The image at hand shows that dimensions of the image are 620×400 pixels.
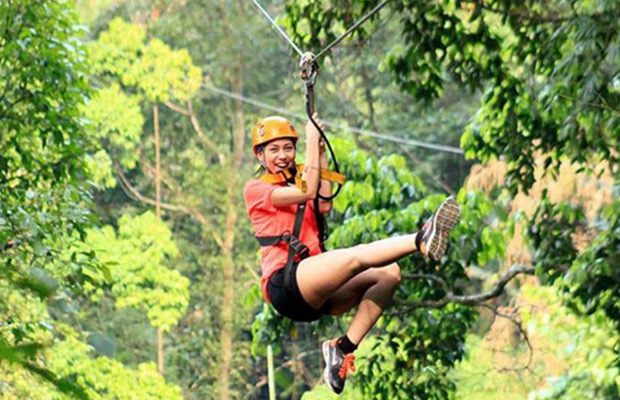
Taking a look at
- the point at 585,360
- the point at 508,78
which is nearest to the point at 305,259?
the point at 508,78

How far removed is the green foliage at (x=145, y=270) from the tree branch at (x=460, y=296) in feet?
41.8

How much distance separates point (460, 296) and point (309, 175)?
11.0 ft

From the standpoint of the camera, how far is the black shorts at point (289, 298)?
3.74 metres

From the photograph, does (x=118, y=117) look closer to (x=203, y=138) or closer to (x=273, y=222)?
(x=203, y=138)

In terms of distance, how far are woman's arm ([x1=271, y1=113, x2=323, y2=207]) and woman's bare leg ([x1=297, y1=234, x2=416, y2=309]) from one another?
17 centimetres

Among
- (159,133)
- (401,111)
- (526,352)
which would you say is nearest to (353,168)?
(526,352)

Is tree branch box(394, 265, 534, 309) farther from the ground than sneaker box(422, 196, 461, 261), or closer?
farther from the ground

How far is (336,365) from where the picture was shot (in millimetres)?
3945

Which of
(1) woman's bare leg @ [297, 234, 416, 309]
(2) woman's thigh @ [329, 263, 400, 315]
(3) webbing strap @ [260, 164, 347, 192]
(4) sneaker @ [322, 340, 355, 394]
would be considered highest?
(3) webbing strap @ [260, 164, 347, 192]

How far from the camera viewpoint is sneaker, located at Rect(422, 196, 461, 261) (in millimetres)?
3348

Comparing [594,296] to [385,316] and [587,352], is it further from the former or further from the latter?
[587,352]

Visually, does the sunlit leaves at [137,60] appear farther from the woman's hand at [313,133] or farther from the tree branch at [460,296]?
the woman's hand at [313,133]

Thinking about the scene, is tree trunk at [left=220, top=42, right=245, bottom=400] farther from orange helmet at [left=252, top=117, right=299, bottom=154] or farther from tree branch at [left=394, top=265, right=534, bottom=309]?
orange helmet at [left=252, top=117, right=299, bottom=154]

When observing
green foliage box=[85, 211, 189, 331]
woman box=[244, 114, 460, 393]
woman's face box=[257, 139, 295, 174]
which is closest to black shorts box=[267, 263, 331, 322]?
woman box=[244, 114, 460, 393]
